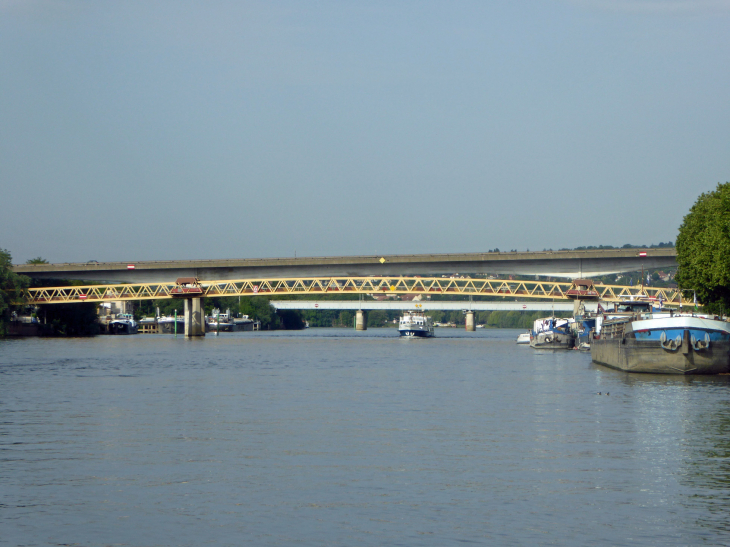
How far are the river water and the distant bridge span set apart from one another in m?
82.4

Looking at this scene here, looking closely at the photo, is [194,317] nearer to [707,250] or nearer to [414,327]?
[414,327]

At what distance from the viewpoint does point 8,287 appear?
455 feet

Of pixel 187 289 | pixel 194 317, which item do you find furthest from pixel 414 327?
pixel 187 289

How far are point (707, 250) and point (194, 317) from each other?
3888 inches

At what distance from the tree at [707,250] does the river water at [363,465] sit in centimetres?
2237

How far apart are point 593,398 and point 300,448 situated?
21.8 meters

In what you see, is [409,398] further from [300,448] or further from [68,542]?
[68,542]

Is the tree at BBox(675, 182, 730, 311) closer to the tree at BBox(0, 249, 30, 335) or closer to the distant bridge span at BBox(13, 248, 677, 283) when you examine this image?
the distant bridge span at BBox(13, 248, 677, 283)

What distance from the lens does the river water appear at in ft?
61.2

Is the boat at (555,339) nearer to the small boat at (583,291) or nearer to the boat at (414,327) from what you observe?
the small boat at (583,291)

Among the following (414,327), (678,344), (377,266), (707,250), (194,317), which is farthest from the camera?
(414,327)

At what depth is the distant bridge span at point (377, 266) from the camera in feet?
431

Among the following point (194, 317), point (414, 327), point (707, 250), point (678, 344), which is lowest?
point (414, 327)

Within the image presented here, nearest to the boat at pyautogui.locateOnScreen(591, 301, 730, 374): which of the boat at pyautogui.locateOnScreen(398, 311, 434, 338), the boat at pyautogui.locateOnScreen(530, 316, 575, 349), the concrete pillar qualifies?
the boat at pyautogui.locateOnScreen(530, 316, 575, 349)
